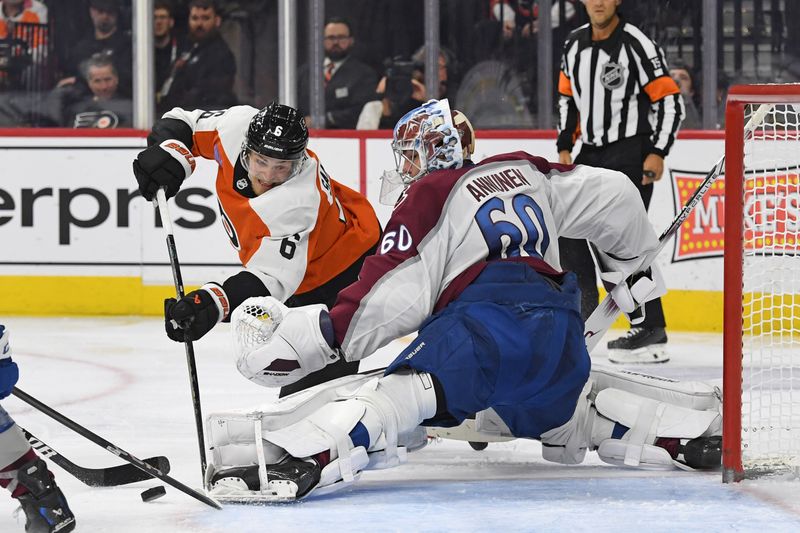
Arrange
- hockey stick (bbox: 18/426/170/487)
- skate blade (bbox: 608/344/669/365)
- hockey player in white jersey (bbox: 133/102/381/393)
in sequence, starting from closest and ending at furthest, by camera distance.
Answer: hockey stick (bbox: 18/426/170/487) < hockey player in white jersey (bbox: 133/102/381/393) < skate blade (bbox: 608/344/669/365)

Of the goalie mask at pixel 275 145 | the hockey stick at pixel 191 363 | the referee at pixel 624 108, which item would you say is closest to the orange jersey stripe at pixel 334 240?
the goalie mask at pixel 275 145

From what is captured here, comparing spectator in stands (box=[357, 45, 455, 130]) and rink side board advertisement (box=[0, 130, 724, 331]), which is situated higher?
spectator in stands (box=[357, 45, 455, 130])

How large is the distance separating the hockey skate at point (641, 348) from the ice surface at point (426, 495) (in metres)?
1.35

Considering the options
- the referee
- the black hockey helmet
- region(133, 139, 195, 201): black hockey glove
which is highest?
the referee

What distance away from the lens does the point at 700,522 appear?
2289mm

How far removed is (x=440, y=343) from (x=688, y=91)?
3.41 metres

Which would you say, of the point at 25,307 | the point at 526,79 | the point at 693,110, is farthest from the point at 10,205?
the point at 693,110

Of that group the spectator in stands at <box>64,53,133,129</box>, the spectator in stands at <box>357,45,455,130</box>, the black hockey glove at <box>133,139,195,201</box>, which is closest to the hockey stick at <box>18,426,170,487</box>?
the black hockey glove at <box>133,139,195,201</box>

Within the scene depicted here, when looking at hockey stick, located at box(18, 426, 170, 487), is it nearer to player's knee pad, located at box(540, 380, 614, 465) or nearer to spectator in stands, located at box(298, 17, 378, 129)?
player's knee pad, located at box(540, 380, 614, 465)

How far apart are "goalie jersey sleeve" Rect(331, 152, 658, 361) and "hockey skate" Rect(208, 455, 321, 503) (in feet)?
0.75

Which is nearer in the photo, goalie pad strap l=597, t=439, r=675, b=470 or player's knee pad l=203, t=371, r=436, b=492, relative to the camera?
player's knee pad l=203, t=371, r=436, b=492

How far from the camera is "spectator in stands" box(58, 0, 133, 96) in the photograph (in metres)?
5.87

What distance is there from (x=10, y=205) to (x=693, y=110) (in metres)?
2.93

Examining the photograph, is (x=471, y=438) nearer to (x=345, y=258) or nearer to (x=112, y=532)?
(x=345, y=258)
